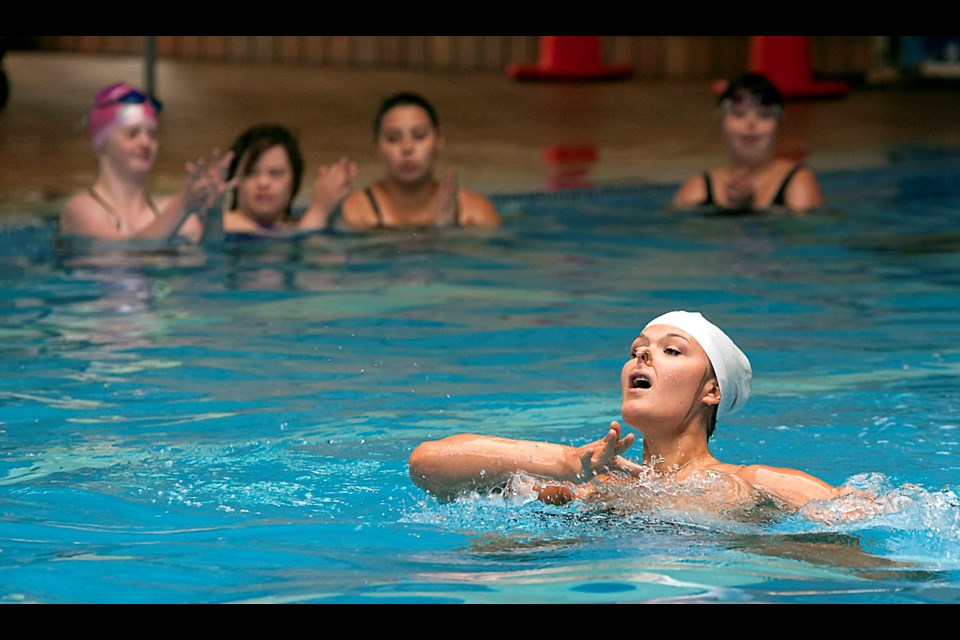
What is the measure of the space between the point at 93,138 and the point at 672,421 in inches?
189

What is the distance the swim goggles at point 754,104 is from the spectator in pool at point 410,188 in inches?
55.7

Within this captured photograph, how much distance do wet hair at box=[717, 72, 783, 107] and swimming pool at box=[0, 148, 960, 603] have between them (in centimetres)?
67

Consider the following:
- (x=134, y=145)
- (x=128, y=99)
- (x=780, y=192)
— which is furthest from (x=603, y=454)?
(x=780, y=192)

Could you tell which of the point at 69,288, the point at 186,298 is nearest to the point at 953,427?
the point at 186,298

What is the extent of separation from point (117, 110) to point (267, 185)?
81 centimetres

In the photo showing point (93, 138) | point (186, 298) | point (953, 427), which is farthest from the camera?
point (93, 138)

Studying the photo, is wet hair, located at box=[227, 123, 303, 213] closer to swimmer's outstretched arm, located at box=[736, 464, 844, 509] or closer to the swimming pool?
the swimming pool

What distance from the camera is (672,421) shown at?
12.1 ft

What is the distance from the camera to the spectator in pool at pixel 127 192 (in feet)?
25.0

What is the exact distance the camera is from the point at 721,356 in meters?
3.77
